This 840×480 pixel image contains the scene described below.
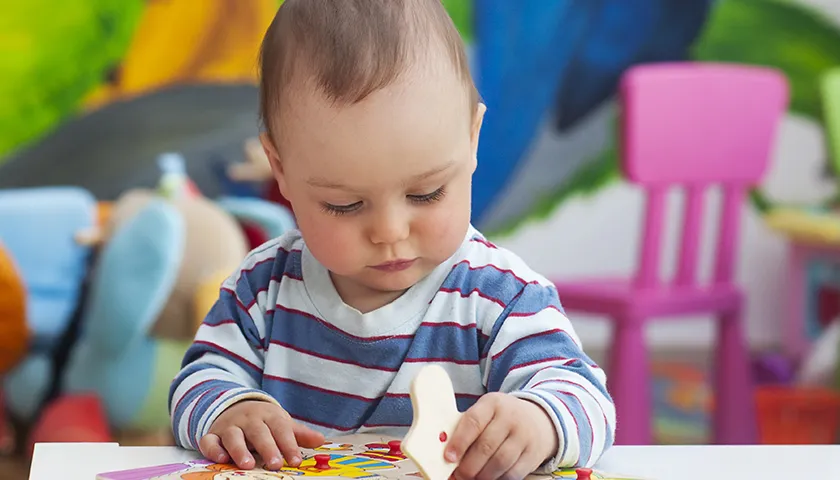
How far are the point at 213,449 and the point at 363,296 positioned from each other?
157 mm

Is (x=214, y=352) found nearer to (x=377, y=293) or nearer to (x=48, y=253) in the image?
(x=377, y=293)

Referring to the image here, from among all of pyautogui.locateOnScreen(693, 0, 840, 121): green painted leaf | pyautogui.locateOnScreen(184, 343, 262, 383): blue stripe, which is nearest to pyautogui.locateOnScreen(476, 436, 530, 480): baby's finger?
pyautogui.locateOnScreen(184, 343, 262, 383): blue stripe

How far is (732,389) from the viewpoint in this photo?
1963 mm

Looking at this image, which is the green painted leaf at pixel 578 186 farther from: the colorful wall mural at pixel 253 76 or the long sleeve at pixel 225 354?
the long sleeve at pixel 225 354

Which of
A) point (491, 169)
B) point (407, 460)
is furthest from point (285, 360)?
point (491, 169)

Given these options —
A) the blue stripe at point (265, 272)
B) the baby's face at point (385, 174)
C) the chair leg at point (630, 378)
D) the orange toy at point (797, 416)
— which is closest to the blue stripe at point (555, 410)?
the baby's face at point (385, 174)

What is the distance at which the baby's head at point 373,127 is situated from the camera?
59 cm

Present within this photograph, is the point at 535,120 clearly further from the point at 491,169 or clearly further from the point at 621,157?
the point at 621,157

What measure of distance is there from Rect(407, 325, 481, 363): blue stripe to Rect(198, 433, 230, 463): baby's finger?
0.14 m

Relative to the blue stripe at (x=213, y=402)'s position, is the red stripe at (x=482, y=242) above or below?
above

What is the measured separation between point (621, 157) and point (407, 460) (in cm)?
145

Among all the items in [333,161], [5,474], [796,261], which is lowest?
[5,474]

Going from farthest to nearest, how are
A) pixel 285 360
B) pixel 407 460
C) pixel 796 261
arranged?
pixel 796 261 < pixel 285 360 < pixel 407 460

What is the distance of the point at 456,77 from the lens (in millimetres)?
628
